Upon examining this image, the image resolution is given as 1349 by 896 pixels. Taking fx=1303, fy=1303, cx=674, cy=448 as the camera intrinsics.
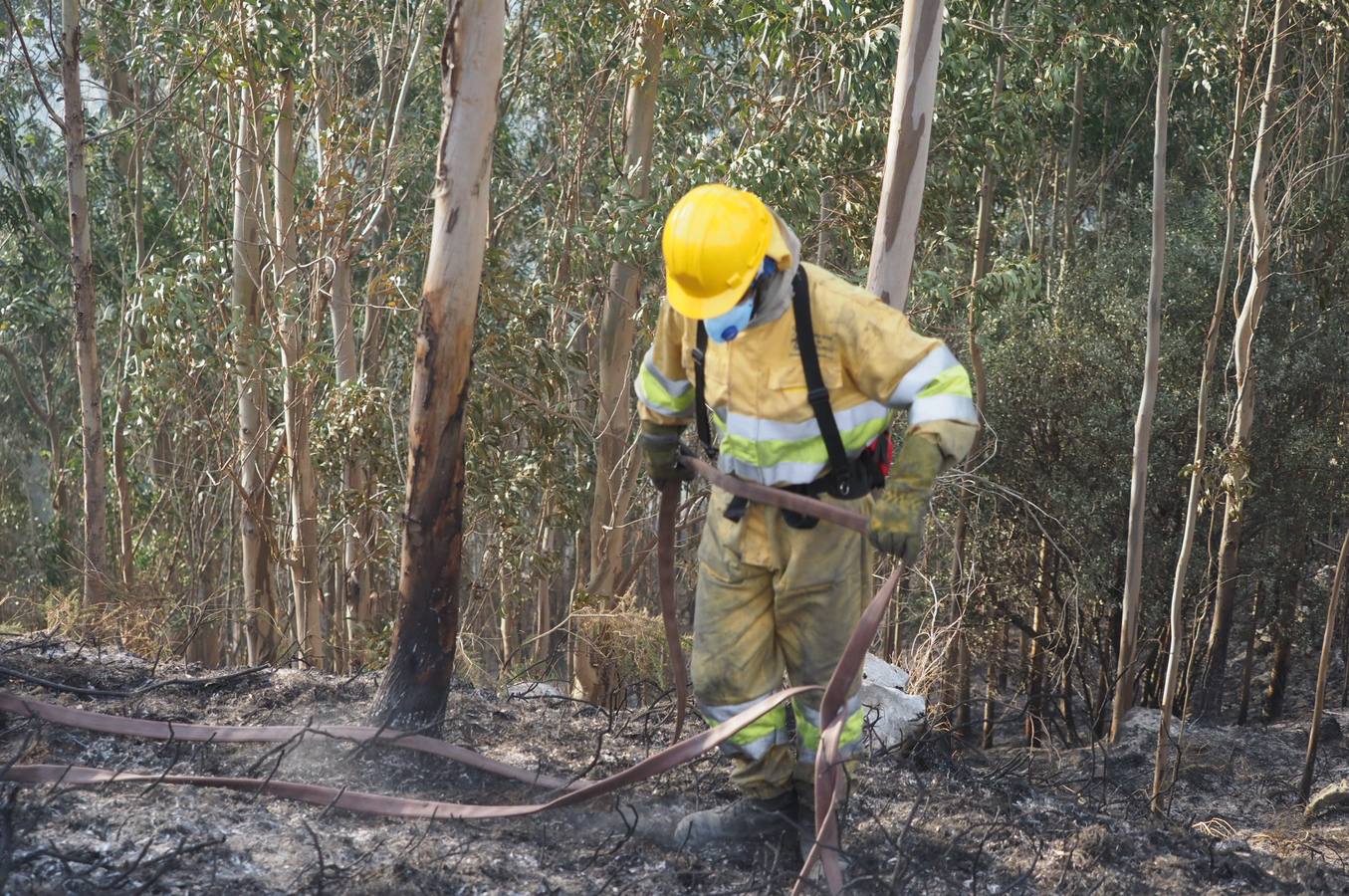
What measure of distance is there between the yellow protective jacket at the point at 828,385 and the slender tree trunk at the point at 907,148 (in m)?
1.17

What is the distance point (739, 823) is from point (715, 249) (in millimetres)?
1672

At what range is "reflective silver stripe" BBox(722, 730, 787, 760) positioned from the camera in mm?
3688

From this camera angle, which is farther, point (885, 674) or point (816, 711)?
point (885, 674)

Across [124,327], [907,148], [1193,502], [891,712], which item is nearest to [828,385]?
[907,148]

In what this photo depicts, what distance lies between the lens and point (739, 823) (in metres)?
3.79

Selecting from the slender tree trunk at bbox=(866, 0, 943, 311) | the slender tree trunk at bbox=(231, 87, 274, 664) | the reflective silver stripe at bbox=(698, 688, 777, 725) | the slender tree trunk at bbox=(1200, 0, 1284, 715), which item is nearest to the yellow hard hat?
the reflective silver stripe at bbox=(698, 688, 777, 725)

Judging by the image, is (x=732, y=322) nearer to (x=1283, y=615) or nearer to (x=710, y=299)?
(x=710, y=299)

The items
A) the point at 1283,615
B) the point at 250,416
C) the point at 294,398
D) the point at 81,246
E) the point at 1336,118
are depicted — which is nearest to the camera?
the point at 81,246

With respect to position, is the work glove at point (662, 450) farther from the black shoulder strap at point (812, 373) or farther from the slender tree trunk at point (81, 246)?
the slender tree trunk at point (81, 246)

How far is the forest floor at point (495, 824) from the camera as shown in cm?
332

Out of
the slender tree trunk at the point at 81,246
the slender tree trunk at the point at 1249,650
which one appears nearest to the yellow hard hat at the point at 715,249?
the slender tree trunk at the point at 81,246

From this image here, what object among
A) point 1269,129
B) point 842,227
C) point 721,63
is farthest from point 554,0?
point 1269,129

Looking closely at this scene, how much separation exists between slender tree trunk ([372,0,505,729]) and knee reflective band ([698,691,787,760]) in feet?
4.01

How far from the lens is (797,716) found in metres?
3.70
